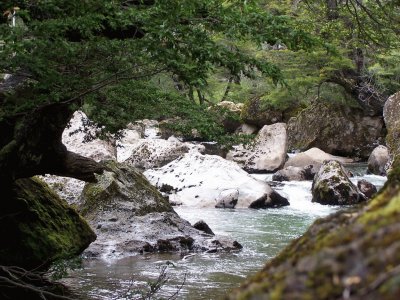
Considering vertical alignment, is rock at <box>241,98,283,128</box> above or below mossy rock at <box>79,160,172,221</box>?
above

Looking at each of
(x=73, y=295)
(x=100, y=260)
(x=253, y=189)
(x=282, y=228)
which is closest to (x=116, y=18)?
(x=73, y=295)

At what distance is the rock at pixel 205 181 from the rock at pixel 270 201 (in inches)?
4.3

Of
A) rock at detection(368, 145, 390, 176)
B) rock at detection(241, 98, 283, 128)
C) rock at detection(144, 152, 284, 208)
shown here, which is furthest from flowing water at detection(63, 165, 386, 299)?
rock at detection(241, 98, 283, 128)

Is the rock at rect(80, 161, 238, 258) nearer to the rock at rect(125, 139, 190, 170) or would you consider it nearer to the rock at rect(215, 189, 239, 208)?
the rock at rect(215, 189, 239, 208)

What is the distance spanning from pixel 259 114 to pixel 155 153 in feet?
30.1

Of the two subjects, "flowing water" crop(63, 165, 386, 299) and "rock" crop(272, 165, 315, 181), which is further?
"rock" crop(272, 165, 315, 181)

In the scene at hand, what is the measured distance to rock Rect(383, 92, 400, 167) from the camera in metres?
11.0

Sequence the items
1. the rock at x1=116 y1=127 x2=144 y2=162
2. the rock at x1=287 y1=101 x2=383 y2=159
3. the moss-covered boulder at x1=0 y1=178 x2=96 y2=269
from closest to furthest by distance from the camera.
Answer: the moss-covered boulder at x1=0 y1=178 x2=96 y2=269, the rock at x1=116 y1=127 x2=144 y2=162, the rock at x1=287 y1=101 x2=383 y2=159

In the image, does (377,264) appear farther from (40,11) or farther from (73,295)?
(73,295)

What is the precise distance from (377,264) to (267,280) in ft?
0.83

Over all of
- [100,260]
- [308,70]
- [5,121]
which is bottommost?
[100,260]

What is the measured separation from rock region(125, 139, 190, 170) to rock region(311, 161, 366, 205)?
5.33m

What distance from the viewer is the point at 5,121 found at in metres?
5.12

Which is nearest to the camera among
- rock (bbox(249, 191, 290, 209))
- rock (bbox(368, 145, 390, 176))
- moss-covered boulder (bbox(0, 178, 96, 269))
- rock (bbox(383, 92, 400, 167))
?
moss-covered boulder (bbox(0, 178, 96, 269))
